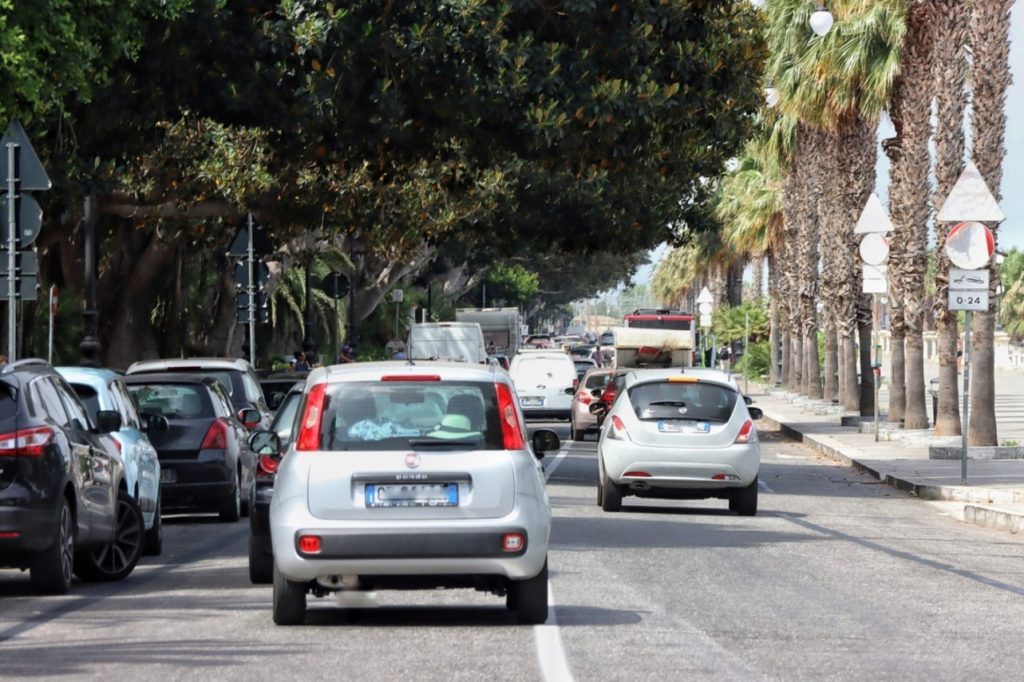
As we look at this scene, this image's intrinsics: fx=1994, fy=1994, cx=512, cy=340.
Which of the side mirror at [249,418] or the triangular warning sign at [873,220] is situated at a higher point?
the triangular warning sign at [873,220]

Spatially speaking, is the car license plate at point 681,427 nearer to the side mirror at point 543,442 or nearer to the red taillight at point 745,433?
the red taillight at point 745,433

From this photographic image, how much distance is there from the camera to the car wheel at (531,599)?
11672 mm

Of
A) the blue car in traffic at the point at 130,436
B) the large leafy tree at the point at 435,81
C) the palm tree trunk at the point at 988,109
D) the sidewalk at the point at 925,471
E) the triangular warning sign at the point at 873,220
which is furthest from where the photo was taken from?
the triangular warning sign at the point at 873,220

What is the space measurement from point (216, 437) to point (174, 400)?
0.75 meters

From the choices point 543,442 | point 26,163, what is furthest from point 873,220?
point 543,442

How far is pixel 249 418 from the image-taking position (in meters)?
22.5

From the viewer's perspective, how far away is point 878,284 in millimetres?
34469

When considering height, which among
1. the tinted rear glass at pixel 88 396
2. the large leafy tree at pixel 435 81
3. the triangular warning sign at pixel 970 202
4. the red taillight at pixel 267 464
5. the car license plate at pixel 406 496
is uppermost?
the large leafy tree at pixel 435 81

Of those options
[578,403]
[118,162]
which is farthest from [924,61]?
[118,162]

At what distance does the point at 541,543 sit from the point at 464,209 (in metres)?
30.3

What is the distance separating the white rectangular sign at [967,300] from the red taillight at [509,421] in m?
13.6

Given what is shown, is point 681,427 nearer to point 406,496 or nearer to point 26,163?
point 26,163

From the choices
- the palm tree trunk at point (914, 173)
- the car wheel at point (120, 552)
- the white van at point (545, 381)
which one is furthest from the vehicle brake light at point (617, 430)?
the white van at point (545, 381)

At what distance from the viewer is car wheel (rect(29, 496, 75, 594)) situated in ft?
44.8
